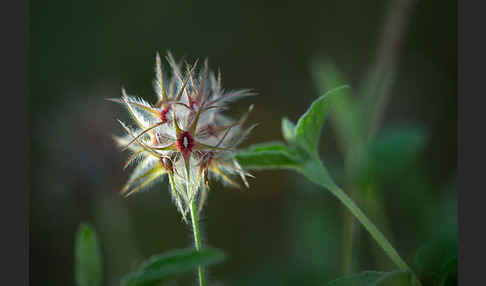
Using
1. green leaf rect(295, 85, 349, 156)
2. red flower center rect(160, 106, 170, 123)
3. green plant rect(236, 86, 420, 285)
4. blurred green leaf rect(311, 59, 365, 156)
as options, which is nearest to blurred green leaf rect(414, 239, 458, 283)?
green plant rect(236, 86, 420, 285)

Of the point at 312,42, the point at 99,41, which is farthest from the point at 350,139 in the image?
the point at 99,41


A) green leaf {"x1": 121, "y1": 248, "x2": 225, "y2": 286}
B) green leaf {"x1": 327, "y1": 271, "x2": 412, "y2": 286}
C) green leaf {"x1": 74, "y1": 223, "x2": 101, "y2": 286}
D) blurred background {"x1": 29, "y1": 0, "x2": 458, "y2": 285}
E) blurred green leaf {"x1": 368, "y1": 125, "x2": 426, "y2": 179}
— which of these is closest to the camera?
green leaf {"x1": 121, "y1": 248, "x2": 225, "y2": 286}

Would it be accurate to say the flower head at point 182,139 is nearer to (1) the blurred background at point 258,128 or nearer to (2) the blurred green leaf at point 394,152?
(1) the blurred background at point 258,128

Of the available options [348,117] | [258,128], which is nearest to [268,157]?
[348,117]

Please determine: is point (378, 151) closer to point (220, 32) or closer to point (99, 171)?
point (99, 171)

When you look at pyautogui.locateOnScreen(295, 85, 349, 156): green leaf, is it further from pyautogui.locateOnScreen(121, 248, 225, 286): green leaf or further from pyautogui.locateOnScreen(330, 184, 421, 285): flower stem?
pyautogui.locateOnScreen(121, 248, 225, 286): green leaf

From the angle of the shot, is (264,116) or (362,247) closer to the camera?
(362,247)
